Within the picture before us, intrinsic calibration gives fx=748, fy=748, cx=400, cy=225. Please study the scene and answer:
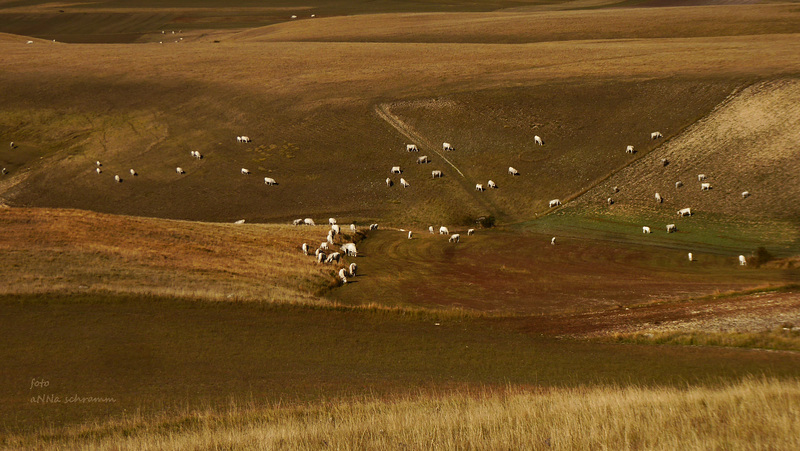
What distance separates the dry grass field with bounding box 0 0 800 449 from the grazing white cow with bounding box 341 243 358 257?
2.67 meters

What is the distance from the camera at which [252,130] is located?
9456 centimetres

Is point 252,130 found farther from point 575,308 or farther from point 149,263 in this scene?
point 575,308

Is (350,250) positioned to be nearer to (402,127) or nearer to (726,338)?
(726,338)

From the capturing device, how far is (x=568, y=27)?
143 metres

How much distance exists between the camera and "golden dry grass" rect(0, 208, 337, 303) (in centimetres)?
3941

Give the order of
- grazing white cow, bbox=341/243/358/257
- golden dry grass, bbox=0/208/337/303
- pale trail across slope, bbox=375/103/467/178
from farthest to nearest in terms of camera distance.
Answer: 1. pale trail across slope, bbox=375/103/467/178
2. grazing white cow, bbox=341/243/358/257
3. golden dry grass, bbox=0/208/337/303

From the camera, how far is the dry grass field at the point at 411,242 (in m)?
20.1

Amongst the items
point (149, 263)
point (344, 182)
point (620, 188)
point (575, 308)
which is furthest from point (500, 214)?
point (149, 263)

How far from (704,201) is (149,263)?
49181mm

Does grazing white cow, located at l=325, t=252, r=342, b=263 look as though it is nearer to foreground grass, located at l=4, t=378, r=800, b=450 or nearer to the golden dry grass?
the golden dry grass

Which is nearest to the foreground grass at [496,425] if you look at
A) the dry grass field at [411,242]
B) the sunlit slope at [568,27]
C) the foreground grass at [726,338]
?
the dry grass field at [411,242]

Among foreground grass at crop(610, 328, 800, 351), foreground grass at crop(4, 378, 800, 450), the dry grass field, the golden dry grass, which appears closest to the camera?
foreground grass at crop(4, 378, 800, 450)

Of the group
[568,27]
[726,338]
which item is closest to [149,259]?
[726,338]

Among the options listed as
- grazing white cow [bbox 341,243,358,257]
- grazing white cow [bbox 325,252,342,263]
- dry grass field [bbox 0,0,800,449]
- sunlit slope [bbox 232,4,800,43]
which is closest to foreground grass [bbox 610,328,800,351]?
dry grass field [bbox 0,0,800,449]
